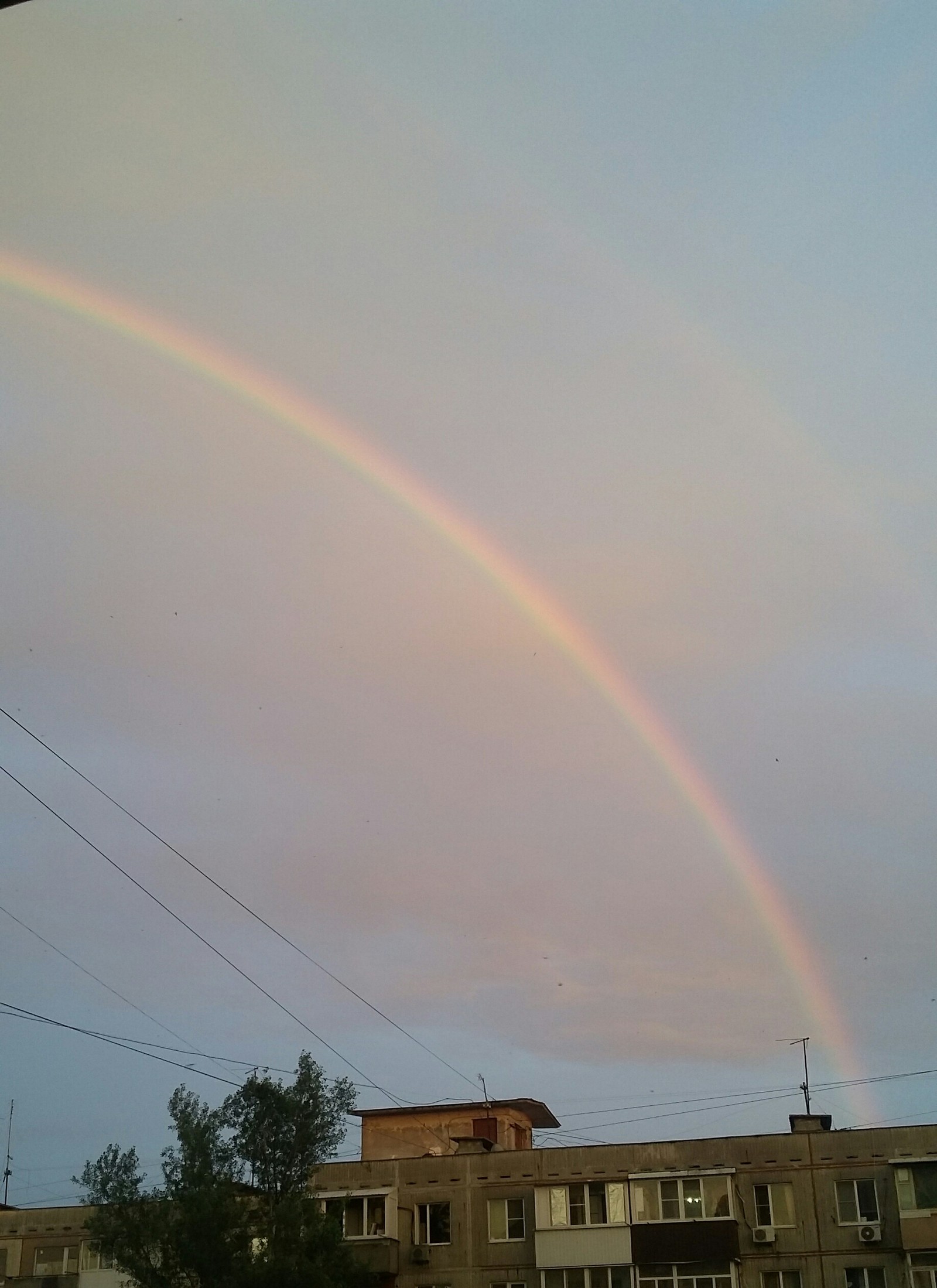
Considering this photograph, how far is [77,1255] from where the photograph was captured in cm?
5188

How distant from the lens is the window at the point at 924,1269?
42250 millimetres

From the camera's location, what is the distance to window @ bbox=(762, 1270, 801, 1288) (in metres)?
43.9

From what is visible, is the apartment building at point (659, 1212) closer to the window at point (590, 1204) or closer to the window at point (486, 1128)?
the window at point (590, 1204)

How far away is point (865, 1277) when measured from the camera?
1704 inches

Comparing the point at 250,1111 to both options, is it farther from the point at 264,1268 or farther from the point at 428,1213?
the point at 428,1213

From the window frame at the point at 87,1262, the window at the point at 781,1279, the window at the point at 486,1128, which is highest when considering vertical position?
the window at the point at 486,1128

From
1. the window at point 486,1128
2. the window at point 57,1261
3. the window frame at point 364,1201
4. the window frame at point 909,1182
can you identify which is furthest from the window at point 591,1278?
the window at point 57,1261

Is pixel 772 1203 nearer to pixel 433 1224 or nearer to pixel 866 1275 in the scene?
pixel 866 1275

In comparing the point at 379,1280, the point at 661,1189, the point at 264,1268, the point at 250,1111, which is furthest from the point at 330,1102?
the point at 661,1189

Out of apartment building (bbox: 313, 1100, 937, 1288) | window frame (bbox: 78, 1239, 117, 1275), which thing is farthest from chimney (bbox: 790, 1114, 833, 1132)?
window frame (bbox: 78, 1239, 117, 1275)

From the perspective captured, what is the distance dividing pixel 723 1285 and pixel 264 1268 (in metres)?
15.3

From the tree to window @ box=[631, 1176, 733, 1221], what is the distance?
9.78m

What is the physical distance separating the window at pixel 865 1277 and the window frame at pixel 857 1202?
1323mm

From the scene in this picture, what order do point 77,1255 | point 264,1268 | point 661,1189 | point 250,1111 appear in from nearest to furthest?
1. point 264,1268
2. point 250,1111
3. point 661,1189
4. point 77,1255
